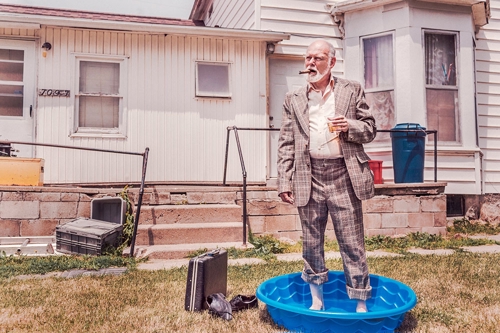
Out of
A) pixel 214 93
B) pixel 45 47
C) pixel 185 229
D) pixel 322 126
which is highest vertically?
pixel 45 47

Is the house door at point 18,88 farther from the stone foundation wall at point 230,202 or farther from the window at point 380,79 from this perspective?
the window at point 380,79

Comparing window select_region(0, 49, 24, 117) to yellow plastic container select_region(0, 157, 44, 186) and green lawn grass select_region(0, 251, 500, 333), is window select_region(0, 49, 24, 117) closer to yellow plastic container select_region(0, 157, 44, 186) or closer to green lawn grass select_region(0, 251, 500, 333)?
yellow plastic container select_region(0, 157, 44, 186)

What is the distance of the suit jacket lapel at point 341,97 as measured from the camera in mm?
2814

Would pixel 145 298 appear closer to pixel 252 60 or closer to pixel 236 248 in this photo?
pixel 236 248

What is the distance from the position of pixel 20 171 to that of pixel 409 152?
6.16 meters

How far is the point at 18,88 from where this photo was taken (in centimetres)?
750

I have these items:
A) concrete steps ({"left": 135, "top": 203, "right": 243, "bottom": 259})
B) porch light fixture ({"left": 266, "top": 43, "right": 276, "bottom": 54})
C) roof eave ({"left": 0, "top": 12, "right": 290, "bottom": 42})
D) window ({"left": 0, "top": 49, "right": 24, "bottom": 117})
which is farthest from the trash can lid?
window ({"left": 0, "top": 49, "right": 24, "bottom": 117})

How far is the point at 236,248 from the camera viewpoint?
5734mm

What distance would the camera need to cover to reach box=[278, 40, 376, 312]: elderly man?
2.76 m

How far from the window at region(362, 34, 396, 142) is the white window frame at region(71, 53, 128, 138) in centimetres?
476

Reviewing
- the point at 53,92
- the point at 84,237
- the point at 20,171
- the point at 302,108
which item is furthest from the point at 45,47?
the point at 302,108

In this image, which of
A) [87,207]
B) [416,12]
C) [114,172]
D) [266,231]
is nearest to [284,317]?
[266,231]

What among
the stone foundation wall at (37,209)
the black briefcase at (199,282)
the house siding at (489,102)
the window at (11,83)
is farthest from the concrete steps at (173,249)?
the house siding at (489,102)

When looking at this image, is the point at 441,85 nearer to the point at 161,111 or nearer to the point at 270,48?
the point at 270,48
